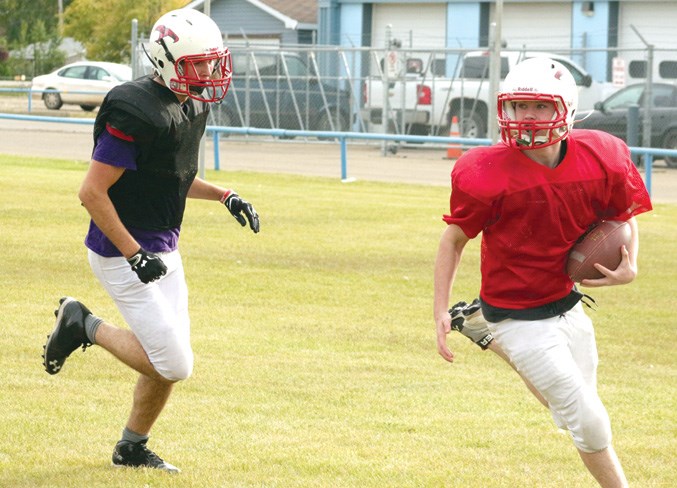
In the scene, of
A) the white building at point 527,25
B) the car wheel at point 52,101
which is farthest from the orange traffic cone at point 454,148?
the car wheel at point 52,101

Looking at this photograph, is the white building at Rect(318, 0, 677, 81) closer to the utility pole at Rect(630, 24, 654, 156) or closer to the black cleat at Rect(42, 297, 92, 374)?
the utility pole at Rect(630, 24, 654, 156)

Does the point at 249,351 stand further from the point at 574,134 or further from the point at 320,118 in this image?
the point at 320,118

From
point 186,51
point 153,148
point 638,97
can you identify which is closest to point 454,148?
point 638,97

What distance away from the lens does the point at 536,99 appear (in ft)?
15.7

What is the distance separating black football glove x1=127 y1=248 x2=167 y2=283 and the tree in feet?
134

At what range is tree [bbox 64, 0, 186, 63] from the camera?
4616 centimetres

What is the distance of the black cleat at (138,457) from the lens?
571 cm

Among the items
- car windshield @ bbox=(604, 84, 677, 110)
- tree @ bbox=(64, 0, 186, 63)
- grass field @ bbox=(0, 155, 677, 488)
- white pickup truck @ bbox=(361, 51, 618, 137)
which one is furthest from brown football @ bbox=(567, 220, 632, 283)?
tree @ bbox=(64, 0, 186, 63)

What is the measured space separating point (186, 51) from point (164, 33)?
0.14 meters

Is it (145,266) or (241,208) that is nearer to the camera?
(145,266)

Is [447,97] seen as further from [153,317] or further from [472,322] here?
[153,317]

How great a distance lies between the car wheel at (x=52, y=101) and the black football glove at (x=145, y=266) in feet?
110

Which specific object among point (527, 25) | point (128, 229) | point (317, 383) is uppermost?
point (527, 25)

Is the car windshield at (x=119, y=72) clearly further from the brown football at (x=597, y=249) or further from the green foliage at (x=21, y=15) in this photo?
the brown football at (x=597, y=249)
